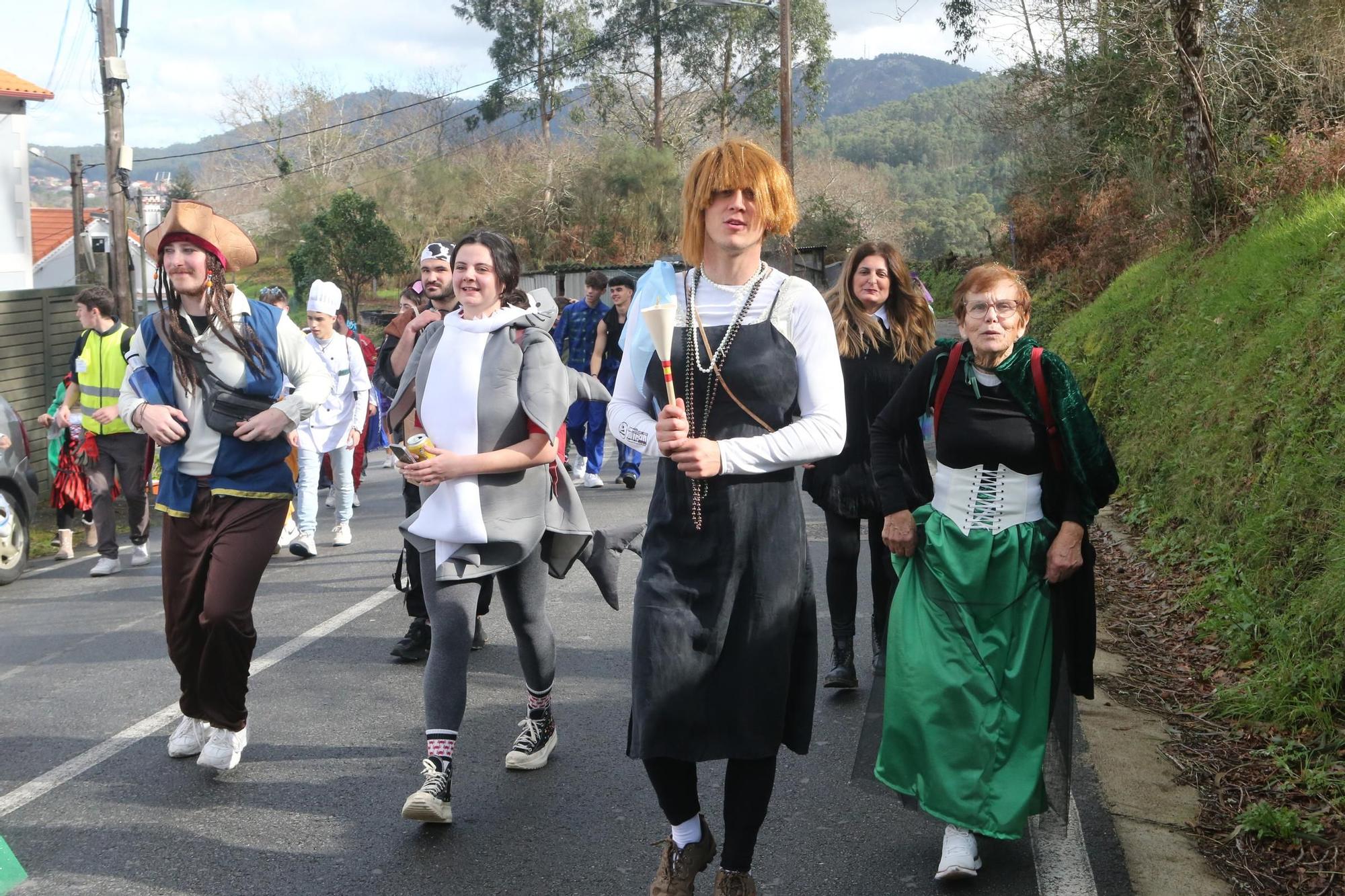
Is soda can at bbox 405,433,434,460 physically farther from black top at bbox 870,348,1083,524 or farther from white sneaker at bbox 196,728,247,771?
black top at bbox 870,348,1083,524

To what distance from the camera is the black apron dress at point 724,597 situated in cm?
344

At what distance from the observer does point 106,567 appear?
9.34 m

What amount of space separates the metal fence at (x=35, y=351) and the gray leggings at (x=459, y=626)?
34.5 feet

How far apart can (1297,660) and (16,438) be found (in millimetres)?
8826

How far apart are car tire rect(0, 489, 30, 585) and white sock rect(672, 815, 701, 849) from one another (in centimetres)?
726

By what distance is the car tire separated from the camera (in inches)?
364

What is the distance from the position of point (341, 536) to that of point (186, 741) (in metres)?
5.03

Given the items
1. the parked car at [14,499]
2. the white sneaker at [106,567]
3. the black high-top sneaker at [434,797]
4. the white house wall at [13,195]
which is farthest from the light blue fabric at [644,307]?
the white house wall at [13,195]

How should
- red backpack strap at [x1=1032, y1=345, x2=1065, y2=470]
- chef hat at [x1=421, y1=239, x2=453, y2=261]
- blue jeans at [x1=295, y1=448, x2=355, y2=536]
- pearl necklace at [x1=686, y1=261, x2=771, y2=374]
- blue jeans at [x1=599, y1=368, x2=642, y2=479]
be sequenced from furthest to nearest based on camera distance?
blue jeans at [x1=599, y1=368, x2=642, y2=479], blue jeans at [x1=295, y1=448, x2=355, y2=536], chef hat at [x1=421, y1=239, x2=453, y2=261], red backpack strap at [x1=1032, y1=345, x2=1065, y2=470], pearl necklace at [x1=686, y1=261, x2=771, y2=374]

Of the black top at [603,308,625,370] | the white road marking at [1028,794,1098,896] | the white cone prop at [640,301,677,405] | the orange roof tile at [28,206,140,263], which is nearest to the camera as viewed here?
the white cone prop at [640,301,677,405]

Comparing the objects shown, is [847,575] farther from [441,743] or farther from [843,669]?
[441,743]

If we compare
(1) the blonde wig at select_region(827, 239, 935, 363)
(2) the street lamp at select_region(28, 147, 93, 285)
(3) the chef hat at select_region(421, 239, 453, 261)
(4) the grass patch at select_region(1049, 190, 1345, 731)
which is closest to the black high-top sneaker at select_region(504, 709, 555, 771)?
(1) the blonde wig at select_region(827, 239, 935, 363)

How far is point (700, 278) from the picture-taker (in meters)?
3.60

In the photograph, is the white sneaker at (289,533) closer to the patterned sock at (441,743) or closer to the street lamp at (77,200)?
the patterned sock at (441,743)
